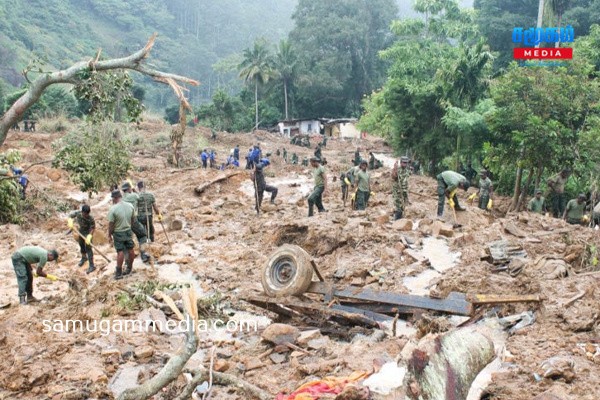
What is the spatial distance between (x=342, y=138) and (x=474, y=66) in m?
24.3

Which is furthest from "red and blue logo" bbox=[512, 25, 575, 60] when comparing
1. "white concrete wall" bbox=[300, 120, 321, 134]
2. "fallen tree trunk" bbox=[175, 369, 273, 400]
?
"white concrete wall" bbox=[300, 120, 321, 134]

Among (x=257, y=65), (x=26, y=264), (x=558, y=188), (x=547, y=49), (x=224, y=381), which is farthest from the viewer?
(x=257, y=65)

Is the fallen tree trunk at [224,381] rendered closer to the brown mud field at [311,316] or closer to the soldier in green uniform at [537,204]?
the brown mud field at [311,316]

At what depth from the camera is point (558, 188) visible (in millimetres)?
12625

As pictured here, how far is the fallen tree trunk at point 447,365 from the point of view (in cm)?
284

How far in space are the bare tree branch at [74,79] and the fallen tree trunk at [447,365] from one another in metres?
3.36

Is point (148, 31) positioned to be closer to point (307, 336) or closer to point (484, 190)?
point (484, 190)

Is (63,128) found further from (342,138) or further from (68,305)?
(68,305)

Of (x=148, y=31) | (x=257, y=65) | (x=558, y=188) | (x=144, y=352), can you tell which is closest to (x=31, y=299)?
(x=144, y=352)

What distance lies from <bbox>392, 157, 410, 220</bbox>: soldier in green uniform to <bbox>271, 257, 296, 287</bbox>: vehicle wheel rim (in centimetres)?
494

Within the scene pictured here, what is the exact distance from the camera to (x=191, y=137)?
115 feet

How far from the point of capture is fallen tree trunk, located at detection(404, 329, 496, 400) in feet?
9.30

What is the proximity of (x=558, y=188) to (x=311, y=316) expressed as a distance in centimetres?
882

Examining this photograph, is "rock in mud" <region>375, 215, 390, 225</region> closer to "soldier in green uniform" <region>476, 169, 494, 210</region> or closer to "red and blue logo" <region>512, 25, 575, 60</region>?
"soldier in green uniform" <region>476, 169, 494, 210</region>
